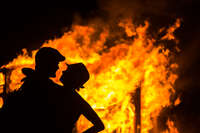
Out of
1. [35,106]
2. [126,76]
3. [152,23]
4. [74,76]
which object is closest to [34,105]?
[35,106]

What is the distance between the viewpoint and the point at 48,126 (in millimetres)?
2045

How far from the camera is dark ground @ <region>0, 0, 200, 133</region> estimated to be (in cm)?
515

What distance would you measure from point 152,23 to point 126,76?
4.75ft

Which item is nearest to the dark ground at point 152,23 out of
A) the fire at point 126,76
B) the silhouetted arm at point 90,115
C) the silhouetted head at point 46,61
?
the fire at point 126,76

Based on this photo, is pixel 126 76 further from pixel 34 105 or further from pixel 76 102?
pixel 34 105

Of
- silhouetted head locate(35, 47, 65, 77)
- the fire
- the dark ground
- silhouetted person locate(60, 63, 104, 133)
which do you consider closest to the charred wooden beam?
the fire

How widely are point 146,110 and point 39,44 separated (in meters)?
3.32

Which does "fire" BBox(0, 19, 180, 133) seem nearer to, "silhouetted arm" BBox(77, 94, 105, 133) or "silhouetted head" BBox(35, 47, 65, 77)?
"silhouetted arm" BBox(77, 94, 105, 133)

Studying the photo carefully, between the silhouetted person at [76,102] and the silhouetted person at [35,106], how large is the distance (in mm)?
94

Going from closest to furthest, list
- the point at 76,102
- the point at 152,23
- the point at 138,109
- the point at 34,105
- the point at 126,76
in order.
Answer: the point at 34,105 → the point at 76,102 → the point at 138,109 → the point at 126,76 → the point at 152,23

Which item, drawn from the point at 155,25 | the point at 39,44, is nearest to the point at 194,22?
the point at 155,25

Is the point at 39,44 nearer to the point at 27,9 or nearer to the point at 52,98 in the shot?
the point at 27,9

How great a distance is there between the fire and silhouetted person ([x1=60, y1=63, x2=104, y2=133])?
269 cm

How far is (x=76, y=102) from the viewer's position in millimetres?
2133
